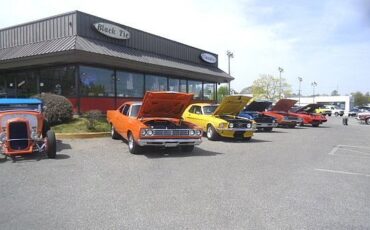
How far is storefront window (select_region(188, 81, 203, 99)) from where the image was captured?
29.1m

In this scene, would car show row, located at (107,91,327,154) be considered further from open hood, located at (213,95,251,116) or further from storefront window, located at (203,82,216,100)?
storefront window, located at (203,82,216,100)

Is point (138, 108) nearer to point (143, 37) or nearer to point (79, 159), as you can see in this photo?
point (79, 159)

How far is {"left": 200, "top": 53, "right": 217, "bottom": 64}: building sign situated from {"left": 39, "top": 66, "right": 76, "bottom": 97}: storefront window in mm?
12676

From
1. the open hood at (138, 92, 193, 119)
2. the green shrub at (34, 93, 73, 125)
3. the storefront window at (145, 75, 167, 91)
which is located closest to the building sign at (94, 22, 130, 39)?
the storefront window at (145, 75, 167, 91)

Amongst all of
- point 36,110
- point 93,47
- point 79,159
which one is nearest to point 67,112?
point 93,47

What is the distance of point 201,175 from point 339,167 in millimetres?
3665

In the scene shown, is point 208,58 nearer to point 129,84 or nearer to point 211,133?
point 129,84

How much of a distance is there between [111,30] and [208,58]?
1196cm

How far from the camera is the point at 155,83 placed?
81.3 feet

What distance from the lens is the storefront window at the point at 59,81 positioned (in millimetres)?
18656

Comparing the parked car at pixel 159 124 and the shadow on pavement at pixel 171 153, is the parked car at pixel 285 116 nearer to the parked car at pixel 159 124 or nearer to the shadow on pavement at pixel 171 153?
the shadow on pavement at pixel 171 153

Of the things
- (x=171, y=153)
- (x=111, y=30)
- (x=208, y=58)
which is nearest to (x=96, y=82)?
(x=111, y=30)

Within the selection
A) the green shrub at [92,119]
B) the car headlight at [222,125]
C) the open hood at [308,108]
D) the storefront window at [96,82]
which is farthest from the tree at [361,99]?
the green shrub at [92,119]

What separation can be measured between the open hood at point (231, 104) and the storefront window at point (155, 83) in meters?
9.65
